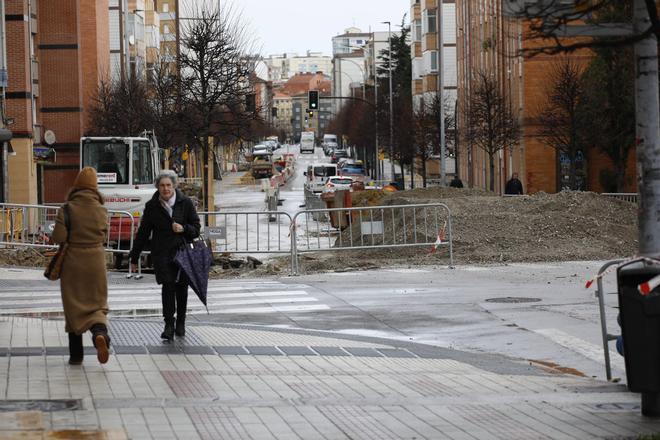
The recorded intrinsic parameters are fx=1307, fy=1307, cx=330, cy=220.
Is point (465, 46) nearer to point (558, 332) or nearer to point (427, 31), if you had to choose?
point (427, 31)

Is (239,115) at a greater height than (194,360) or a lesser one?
greater

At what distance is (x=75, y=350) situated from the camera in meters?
11.0

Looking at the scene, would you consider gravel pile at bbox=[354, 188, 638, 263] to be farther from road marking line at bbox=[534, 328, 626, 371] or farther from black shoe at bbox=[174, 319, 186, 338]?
black shoe at bbox=[174, 319, 186, 338]

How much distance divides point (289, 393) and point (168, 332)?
10.8 feet

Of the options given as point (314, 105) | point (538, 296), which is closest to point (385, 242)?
point (538, 296)

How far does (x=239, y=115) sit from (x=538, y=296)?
28.3m

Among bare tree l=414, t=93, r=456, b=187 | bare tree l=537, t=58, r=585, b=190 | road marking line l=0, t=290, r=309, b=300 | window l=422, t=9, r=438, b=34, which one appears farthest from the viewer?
window l=422, t=9, r=438, b=34

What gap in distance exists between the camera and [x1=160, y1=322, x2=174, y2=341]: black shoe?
12.7 meters

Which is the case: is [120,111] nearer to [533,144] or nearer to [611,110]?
[533,144]

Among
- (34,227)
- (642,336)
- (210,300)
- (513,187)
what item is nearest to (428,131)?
(513,187)

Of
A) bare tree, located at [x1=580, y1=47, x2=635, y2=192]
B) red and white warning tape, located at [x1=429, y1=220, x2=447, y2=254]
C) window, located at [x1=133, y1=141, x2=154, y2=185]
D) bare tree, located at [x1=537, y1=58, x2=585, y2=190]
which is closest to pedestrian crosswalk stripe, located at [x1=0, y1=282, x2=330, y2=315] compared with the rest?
red and white warning tape, located at [x1=429, y1=220, x2=447, y2=254]

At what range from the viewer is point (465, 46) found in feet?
245

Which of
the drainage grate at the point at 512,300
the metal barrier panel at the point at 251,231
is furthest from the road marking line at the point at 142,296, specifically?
the metal barrier panel at the point at 251,231

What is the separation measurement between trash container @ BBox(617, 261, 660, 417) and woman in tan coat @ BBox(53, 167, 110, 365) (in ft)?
14.8
